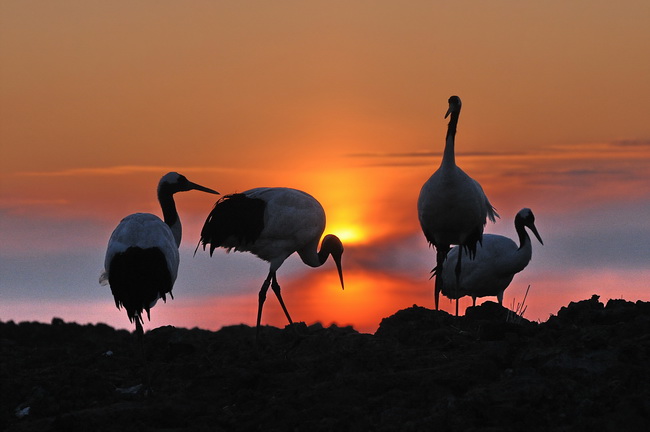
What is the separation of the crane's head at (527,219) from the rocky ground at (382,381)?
16.0 feet

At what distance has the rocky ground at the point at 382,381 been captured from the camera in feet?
34.5

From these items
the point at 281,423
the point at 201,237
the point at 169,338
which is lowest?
the point at 281,423

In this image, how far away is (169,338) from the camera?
15641 mm

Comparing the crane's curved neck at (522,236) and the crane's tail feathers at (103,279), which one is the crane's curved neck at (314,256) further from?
the crane's tail feathers at (103,279)

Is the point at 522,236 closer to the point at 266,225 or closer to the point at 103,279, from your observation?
the point at 266,225

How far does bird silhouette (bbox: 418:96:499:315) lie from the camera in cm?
1553

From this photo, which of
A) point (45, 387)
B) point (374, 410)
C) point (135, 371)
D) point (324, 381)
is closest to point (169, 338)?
point (135, 371)

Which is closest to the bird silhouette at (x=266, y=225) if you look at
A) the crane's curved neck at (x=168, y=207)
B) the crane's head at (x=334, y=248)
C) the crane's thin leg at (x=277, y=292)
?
the crane's thin leg at (x=277, y=292)

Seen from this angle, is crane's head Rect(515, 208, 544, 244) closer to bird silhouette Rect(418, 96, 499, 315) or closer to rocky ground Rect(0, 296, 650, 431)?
bird silhouette Rect(418, 96, 499, 315)

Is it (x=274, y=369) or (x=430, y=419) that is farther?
(x=274, y=369)

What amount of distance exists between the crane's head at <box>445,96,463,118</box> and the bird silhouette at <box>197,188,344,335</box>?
2.75 m

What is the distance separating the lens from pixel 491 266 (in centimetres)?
1952

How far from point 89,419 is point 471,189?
6.81 metres

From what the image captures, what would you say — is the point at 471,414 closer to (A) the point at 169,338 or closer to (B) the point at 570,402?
(B) the point at 570,402
